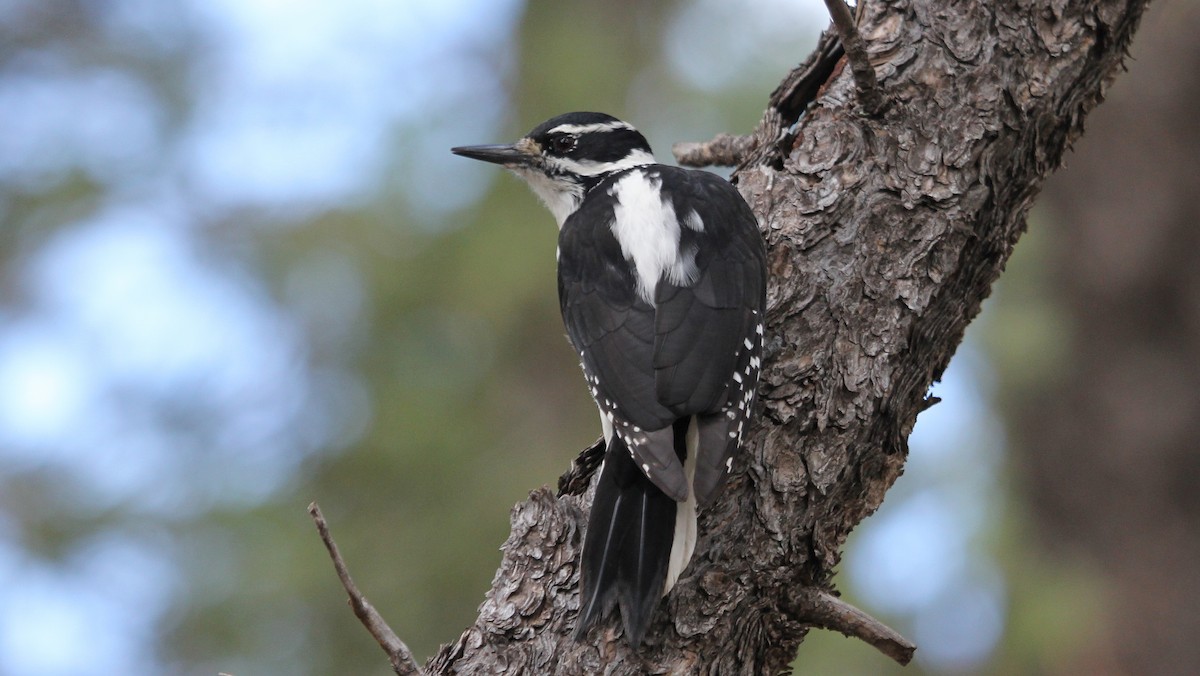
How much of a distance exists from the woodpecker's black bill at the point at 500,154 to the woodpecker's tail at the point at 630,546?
1483 mm

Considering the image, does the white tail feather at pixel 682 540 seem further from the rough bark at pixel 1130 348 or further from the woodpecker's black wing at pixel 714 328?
the rough bark at pixel 1130 348

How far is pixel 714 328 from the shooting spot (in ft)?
9.04

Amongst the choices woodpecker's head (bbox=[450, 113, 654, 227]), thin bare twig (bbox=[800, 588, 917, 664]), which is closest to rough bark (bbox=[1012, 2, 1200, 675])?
woodpecker's head (bbox=[450, 113, 654, 227])

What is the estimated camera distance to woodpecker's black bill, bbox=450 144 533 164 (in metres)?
3.74

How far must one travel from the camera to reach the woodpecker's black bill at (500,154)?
12.3ft

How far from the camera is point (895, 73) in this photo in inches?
112

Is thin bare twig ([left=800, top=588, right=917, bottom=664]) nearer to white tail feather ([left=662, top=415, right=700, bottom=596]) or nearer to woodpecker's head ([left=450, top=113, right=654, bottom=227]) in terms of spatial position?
white tail feather ([left=662, top=415, right=700, bottom=596])

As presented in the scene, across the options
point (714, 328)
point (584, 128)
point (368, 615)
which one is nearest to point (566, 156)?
point (584, 128)

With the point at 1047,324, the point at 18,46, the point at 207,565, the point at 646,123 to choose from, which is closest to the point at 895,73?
the point at 1047,324

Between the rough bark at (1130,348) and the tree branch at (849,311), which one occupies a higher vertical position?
the rough bark at (1130,348)

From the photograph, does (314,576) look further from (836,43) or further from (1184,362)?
(1184,362)

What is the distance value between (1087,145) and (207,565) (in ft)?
15.4

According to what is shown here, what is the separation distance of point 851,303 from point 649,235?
25.0 inches

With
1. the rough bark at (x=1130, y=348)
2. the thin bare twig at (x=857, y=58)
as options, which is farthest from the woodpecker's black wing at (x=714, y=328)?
the rough bark at (x=1130, y=348)
